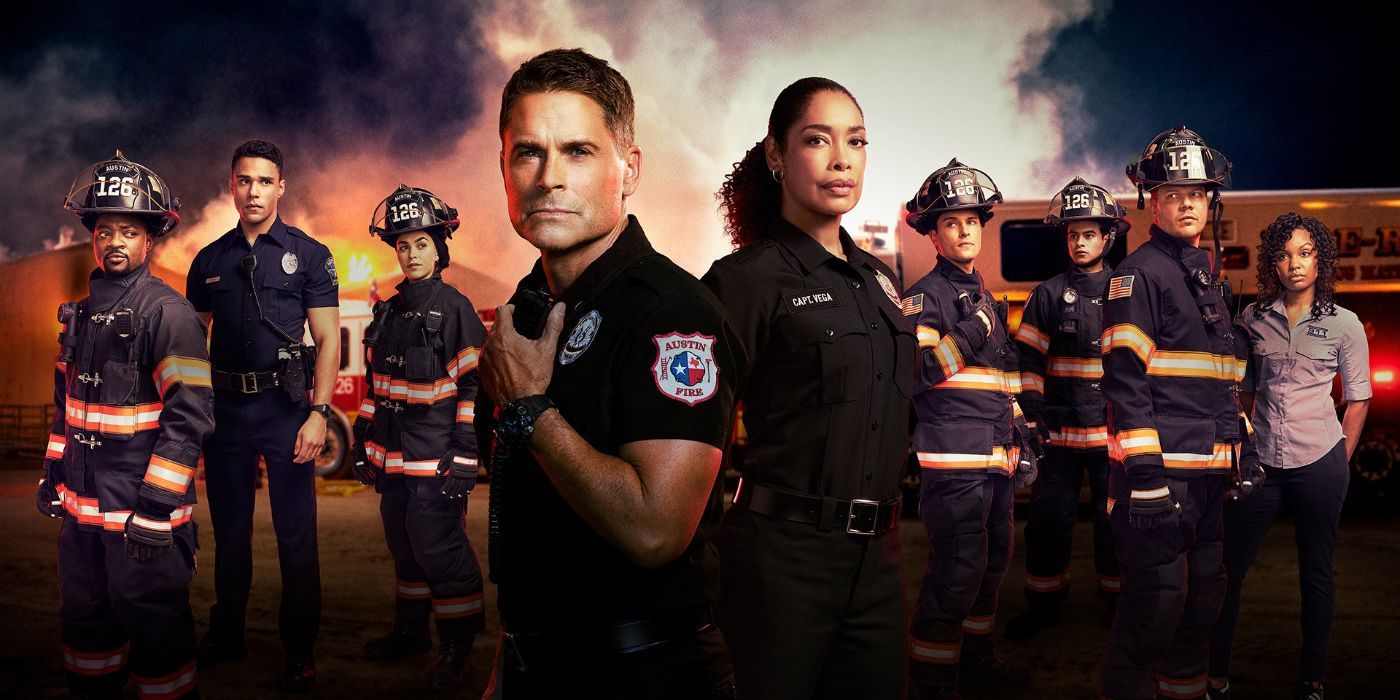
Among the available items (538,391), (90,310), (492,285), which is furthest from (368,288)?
(538,391)

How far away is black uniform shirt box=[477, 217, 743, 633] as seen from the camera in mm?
1604

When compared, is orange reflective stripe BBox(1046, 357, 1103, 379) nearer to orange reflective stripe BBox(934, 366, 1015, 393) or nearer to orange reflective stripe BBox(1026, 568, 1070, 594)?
orange reflective stripe BBox(1026, 568, 1070, 594)

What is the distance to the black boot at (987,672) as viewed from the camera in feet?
17.0

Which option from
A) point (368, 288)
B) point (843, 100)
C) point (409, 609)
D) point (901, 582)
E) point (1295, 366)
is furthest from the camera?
point (368, 288)

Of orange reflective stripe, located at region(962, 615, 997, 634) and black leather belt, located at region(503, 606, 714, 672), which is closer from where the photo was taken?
black leather belt, located at region(503, 606, 714, 672)

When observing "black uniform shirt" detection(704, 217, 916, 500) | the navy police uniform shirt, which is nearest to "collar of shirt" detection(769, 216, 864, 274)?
"black uniform shirt" detection(704, 217, 916, 500)

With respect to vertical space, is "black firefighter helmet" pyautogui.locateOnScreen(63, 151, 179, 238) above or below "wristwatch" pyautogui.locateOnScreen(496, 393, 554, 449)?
above

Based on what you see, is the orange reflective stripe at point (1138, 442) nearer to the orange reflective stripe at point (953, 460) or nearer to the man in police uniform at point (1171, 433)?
the man in police uniform at point (1171, 433)

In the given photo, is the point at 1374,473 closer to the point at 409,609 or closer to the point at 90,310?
the point at 409,609

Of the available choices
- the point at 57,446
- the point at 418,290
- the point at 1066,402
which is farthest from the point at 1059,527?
the point at 57,446

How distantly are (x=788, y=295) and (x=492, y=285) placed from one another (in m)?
11.5

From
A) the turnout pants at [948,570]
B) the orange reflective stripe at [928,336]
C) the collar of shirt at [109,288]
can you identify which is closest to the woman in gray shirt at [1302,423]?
the turnout pants at [948,570]

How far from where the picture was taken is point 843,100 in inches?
117

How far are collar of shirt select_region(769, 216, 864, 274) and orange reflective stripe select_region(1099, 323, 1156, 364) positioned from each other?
1.52m
